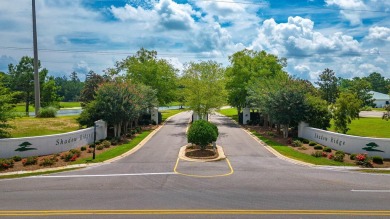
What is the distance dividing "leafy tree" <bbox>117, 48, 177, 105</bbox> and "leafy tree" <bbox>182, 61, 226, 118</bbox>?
29.8ft

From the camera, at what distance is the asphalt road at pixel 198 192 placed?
12.7 m

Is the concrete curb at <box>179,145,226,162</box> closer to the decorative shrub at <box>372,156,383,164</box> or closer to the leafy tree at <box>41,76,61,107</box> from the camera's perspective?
the decorative shrub at <box>372,156,383,164</box>

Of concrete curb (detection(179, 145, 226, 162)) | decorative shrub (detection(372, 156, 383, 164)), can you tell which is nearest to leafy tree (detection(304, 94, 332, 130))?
decorative shrub (detection(372, 156, 383, 164))

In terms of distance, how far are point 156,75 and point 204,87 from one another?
14081 mm

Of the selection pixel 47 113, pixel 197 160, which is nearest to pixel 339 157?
pixel 197 160

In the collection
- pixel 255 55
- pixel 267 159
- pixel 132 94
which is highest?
pixel 255 55

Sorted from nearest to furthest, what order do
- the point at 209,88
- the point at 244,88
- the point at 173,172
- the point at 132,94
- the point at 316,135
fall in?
Answer: the point at 173,172, the point at 316,135, the point at 132,94, the point at 209,88, the point at 244,88

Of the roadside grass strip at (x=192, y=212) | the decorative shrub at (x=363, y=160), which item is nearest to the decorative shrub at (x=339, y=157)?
the decorative shrub at (x=363, y=160)

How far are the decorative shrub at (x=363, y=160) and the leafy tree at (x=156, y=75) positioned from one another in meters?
35.9

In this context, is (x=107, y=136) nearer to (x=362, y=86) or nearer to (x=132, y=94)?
(x=132, y=94)

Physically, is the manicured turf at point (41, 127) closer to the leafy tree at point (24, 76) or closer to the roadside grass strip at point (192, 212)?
the roadside grass strip at point (192, 212)

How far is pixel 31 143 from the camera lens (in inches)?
976

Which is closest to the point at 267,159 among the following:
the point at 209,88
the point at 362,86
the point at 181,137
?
the point at 181,137

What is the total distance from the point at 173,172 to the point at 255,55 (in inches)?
1713
